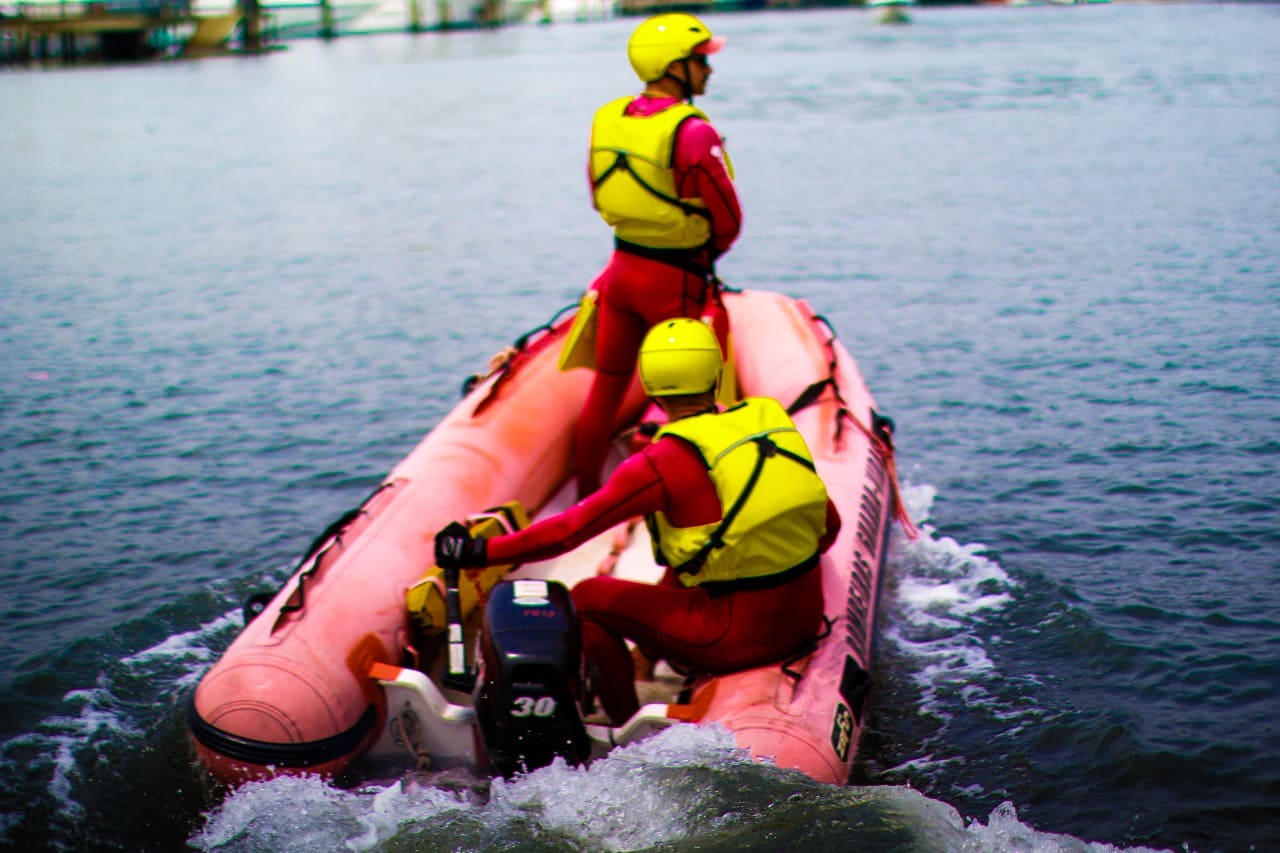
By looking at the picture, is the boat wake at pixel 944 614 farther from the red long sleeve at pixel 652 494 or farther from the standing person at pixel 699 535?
the red long sleeve at pixel 652 494

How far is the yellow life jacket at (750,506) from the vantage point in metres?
3.50

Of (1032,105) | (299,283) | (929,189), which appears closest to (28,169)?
(299,283)

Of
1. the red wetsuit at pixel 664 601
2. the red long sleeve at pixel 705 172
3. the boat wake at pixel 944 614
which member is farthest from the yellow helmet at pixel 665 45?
the boat wake at pixel 944 614

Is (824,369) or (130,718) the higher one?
(824,369)

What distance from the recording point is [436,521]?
4.58 meters

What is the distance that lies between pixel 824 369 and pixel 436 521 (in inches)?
77.3

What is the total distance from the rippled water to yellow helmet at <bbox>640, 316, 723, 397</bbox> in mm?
949

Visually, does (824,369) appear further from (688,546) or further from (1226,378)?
(1226,378)

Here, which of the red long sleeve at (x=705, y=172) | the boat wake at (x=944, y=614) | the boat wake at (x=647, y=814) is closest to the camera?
the boat wake at (x=647, y=814)

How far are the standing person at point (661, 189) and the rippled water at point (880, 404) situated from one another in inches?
60.7

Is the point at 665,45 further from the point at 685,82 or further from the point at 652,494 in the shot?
the point at 652,494

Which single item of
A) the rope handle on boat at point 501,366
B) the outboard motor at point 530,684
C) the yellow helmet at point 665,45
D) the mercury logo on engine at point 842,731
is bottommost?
the mercury logo on engine at point 842,731

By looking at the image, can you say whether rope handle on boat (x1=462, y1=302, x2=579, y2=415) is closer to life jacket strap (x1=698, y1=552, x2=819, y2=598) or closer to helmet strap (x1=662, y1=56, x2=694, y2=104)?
helmet strap (x1=662, y1=56, x2=694, y2=104)

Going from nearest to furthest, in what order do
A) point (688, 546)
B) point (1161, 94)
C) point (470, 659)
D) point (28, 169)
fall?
point (688, 546) < point (470, 659) < point (28, 169) < point (1161, 94)
